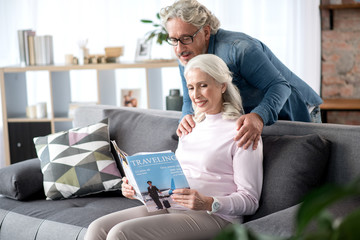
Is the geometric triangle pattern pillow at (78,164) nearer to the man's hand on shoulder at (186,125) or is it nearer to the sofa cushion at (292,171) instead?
the man's hand on shoulder at (186,125)

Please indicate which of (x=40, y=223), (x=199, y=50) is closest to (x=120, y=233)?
(x=40, y=223)

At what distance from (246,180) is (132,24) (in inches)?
117

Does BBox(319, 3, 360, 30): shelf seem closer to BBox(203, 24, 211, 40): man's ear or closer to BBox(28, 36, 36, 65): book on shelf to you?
BBox(203, 24, 211, 40): man's ear

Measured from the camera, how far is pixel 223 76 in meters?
2.03

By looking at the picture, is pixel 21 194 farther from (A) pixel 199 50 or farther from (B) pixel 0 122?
(B) pixel 0 122

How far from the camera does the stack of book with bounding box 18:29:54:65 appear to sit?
420 cm

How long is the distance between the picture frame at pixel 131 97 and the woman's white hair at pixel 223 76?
210 centimetres

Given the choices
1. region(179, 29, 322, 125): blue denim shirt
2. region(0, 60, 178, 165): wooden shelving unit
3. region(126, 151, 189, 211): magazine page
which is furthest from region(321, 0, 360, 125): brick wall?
region(126, 151, 189, 211): magazine page

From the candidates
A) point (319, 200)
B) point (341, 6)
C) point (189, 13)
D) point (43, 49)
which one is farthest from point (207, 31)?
point (43, 49)

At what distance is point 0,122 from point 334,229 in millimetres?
4581

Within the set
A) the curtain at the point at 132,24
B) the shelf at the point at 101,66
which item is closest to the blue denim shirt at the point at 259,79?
the shelf at the point at 101,66

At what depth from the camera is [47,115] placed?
436 centimetres

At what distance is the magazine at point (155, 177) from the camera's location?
1803mm

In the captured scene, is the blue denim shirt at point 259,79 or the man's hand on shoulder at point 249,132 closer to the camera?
the man's hand on shoulder at point 249,132
